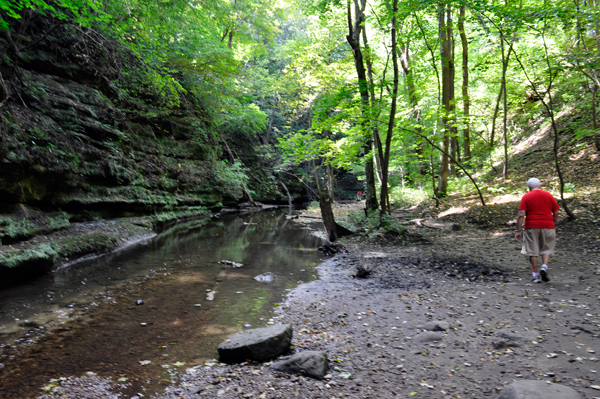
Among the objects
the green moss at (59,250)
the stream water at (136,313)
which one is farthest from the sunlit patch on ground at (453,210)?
the green moss at (59,250)

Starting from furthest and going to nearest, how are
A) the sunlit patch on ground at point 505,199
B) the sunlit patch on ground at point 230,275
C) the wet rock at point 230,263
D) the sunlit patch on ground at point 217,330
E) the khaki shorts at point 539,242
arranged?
the sunlit patch on ground at point 505,199 → the wet rock at point 230,263 → the sunlit patch on ground at point 230,275 → the khaki shorts at point 539,242 → the sunlit patch on ground at point 217,330

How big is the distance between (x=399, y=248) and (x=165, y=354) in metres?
7.74

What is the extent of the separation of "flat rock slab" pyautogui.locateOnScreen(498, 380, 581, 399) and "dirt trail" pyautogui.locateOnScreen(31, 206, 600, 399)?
308 millimetres

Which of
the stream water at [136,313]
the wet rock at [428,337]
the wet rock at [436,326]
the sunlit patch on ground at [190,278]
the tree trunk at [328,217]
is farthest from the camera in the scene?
the tree trunk at [328,217]

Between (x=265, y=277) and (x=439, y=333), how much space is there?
14.4ft

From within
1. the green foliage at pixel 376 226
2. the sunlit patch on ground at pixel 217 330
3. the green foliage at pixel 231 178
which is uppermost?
the green foliage at pixel 231 178

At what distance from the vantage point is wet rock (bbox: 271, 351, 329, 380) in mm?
3414

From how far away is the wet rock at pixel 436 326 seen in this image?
4.38 m

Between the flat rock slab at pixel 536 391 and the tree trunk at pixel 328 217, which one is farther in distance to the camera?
the tree trunk at pixel 328 217

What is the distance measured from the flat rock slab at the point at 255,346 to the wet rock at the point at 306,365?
0.73ft

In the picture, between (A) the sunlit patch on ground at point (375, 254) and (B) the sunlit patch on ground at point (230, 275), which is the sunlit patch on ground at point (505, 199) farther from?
(B) the sunlit patch on ground at point (230, 275)

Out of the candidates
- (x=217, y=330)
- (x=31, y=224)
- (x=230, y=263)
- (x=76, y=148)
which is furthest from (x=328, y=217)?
(x=76, y=148)

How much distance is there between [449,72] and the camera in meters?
15.7

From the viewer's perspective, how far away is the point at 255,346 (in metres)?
3.73
